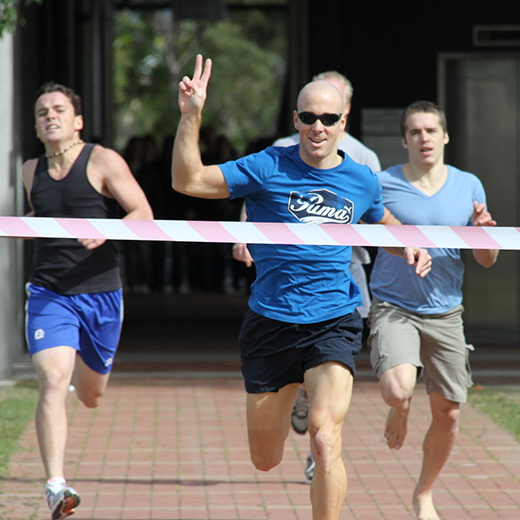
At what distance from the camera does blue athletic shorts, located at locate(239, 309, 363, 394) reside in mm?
4023

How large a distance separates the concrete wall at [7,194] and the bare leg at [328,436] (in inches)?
194

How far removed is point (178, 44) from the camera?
54.5m

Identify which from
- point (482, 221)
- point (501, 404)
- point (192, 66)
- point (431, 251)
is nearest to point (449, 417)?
point (431, 251)

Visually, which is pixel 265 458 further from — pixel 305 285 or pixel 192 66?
pixel 192 66

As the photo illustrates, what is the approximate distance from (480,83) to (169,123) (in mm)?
37335

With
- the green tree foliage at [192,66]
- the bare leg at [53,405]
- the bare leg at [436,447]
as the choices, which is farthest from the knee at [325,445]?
the green tree foliage at [192,66]

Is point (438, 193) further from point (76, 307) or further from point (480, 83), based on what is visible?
point (480, 83)

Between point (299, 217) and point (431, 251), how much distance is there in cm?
103

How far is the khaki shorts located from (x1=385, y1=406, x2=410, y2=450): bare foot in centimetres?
20

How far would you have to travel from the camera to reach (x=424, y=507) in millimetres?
4742

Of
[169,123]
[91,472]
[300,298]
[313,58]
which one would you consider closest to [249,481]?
[91,472]

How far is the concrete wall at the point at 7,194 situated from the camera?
27.2 ft

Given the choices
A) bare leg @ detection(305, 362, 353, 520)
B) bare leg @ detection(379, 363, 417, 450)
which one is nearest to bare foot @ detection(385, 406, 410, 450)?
bare leg @ detection(379, 363, 417, 450)

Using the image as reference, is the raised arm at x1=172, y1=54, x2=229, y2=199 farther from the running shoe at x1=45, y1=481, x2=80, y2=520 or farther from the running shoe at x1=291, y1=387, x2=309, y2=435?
the running shoe at x1=291, y1=387, x2=309, y2=435
